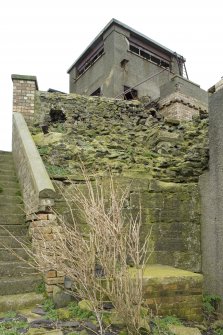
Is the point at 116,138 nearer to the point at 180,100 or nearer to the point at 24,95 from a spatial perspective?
the point at 24,95

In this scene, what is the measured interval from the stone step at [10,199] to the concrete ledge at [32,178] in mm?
178

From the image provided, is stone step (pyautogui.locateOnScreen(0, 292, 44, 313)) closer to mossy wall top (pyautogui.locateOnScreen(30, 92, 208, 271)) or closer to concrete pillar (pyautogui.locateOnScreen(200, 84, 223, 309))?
mossy wall top (pyautogui.locateOnScreen(30, 92, 208, 271))

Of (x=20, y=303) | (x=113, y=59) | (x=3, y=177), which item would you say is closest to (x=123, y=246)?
(x=20, y=303)

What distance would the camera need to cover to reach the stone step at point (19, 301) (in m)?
3.64

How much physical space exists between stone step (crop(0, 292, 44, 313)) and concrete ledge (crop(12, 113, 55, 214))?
1073 mm

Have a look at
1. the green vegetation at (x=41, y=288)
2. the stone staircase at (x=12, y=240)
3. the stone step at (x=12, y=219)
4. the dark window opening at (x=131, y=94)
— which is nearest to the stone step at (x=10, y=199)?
the stone staircase at (x=12, y=240)

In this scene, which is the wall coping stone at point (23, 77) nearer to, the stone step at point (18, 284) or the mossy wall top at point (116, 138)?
the mossy wall top at point (116, 138)

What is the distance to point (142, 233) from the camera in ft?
17.5

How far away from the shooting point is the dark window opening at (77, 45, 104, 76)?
17.3 m

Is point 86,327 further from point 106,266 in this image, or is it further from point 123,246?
point 123,246

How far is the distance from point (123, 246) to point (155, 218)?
2.51 m

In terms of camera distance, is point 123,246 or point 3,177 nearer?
point 123,246

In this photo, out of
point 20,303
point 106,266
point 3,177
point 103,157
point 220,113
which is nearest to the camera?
point 106,266

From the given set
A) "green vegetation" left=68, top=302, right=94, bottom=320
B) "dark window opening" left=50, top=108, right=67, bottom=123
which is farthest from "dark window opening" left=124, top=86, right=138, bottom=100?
"green vegetation" left=68, top=302, right=94, bottom=320
